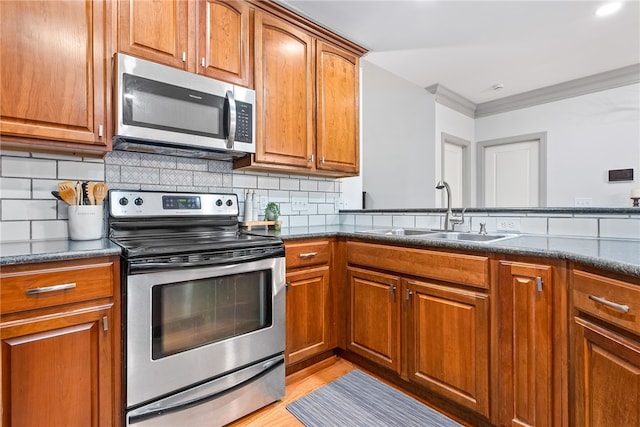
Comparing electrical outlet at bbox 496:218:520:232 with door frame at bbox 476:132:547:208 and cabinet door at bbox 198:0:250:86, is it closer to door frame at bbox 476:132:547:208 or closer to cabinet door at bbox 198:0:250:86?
cabinet door at bbox 198:0:250:86

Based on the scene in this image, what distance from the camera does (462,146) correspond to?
4.64 metres

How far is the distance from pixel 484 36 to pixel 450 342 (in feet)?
8.20

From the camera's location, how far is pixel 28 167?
1.52 meters

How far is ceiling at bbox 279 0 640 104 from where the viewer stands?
7.19 ft

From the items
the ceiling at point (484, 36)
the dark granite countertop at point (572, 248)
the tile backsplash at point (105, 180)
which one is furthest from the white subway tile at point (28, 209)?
the ceiling at point (484, 36)

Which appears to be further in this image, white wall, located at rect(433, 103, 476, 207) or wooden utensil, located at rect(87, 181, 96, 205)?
white wall, located at rect(433, 103, 476, 207)

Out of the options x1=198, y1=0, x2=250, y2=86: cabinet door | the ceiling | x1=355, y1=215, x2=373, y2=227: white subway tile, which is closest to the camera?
x1=198, y1=0, x2=250, y2=86: cabinet door

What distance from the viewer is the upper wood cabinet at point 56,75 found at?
1.28 m

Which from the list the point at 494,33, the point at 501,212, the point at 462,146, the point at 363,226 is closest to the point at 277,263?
the point at 363,226

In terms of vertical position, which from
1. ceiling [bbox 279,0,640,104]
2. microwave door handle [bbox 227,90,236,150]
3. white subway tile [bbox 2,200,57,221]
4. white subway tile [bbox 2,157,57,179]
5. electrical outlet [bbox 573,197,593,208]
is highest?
ceiling [bbox 279,0,640,104]

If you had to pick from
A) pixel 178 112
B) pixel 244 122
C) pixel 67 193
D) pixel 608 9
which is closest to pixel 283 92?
pixel 244 122

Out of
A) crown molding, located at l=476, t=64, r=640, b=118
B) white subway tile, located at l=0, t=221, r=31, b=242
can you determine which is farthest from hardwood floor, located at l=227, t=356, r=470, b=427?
crown molding, located at l=476, t=64, r=640, b=118

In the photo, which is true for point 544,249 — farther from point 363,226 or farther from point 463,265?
point 363,226

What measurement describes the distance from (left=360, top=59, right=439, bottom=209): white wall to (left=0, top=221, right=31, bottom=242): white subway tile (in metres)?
3.12
